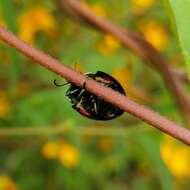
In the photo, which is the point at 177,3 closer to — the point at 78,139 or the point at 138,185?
the point at 78,139

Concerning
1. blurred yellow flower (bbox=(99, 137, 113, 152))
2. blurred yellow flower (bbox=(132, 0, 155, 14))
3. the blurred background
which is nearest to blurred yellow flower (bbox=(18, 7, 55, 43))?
the blurred background

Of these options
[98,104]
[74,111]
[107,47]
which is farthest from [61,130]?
[98,104]

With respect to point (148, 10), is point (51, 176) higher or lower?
lower

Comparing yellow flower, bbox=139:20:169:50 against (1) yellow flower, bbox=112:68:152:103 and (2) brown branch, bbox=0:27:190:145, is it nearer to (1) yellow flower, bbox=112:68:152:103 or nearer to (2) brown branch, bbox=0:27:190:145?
(1) yellow flower, bbox=112:68:152:103

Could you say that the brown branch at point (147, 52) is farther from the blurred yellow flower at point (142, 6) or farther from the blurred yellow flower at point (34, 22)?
the blurred yellow flower at point (142, 6)

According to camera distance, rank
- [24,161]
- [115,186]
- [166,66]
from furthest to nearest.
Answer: [115,186] → [24,161] → [166,66]

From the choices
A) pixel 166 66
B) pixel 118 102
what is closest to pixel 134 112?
pixel 118 102

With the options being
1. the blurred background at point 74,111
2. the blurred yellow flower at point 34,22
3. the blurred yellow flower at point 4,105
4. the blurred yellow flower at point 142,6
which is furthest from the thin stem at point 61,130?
the blurred yellow flower at point 142,6
